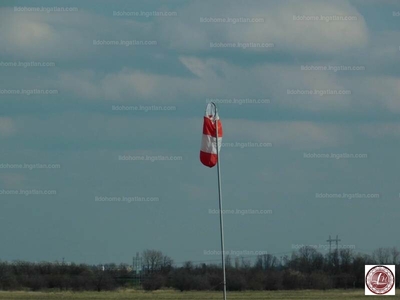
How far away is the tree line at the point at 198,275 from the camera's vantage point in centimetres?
6506

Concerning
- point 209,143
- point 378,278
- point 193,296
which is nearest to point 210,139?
point 209,143

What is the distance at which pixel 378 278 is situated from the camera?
28.2m

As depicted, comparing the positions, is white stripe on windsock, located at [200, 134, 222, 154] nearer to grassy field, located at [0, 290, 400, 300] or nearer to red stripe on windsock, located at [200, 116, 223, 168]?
red stripe on windsock, located at [200, 116, 223, 168]

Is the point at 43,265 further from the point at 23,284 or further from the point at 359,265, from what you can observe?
the point at 359,265

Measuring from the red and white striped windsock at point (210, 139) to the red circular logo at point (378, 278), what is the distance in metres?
9.80

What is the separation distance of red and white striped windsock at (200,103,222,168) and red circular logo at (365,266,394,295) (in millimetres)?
9796

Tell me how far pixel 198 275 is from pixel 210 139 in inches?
1875

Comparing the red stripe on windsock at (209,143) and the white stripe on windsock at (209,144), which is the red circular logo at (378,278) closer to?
the red stripe on windsock at (209,143)

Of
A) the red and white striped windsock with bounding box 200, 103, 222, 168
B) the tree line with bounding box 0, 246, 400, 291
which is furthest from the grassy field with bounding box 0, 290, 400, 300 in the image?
the red and white striped windsock with bounding box 200, 103, 222, 168

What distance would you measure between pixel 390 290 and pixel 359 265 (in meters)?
31.8

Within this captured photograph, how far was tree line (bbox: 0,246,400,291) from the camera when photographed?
65062mm

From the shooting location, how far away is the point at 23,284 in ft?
214

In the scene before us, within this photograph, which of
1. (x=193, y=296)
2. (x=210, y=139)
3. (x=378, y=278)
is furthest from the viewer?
(x=193, y=296)

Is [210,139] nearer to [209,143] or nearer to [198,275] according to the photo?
[209,143]
